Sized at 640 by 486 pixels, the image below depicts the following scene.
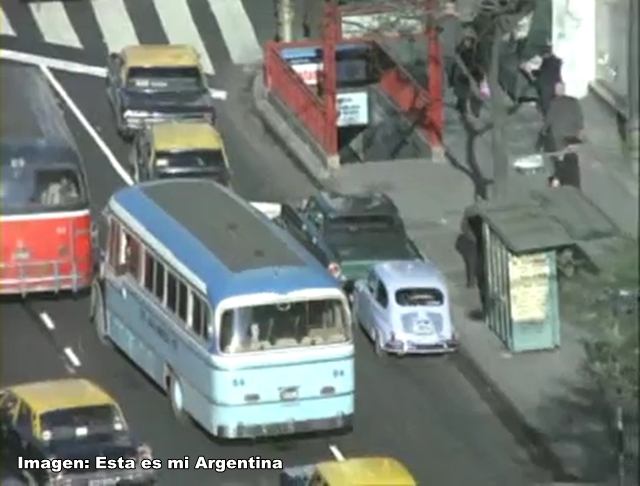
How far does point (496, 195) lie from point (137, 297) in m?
9.22

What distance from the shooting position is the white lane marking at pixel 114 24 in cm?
5556

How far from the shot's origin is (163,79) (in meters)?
49.5

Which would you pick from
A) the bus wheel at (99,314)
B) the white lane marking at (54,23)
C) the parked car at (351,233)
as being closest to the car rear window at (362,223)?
the parked car at (351,233)

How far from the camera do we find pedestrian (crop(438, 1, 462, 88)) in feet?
165

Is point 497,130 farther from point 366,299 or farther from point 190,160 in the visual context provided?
point 190,160

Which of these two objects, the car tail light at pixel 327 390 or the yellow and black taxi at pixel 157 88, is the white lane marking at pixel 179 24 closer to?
the yellow and black taxi at pixel 157 88

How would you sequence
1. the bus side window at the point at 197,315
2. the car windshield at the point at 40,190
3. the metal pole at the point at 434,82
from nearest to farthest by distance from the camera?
the bus side window at the point at 197,315
the car windshield at the point at 40,190
the metal pole at the point at 434,82

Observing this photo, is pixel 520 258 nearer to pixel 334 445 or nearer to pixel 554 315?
pixel 554 315

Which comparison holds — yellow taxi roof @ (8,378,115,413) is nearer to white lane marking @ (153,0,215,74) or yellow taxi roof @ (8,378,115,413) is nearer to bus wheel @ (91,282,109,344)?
bus wheel @ (91,282,109,344)

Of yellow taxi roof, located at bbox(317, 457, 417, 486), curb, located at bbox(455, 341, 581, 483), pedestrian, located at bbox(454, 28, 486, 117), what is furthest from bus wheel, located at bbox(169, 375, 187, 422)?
pedestrian, located at bbox(454, 28, 486, 117)

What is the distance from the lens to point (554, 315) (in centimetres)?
4038

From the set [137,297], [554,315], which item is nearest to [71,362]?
[137,297]

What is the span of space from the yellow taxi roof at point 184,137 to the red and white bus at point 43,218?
12.2 ft

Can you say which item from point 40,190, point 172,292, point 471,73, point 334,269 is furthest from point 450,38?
point 172,292
